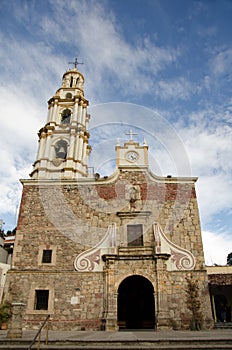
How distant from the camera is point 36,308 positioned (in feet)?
46.7

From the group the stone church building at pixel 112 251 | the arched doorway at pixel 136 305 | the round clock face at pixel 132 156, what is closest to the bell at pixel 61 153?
the stone church building at pixel 112 251

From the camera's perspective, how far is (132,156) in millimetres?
18594

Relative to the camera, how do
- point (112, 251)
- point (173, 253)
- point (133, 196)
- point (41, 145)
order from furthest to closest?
point (41, 145) < point (133, 196) < point (173, 253) < point (112, 251)

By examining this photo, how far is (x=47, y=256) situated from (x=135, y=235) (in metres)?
5.05

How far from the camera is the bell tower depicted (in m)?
25.5

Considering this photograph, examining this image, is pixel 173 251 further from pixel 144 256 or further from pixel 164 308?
pixel 164 308

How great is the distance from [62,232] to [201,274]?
7.93 meters

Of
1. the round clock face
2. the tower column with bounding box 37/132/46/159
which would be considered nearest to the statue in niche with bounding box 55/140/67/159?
the tower column with bounding box 37/132/46/159

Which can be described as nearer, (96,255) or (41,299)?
(41,299)

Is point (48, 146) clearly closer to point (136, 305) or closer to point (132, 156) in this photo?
point (132, 156)

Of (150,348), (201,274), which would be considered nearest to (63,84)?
(201,274)

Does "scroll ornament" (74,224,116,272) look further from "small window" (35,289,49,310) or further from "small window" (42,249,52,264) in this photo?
"small window" (35,289,49,310)

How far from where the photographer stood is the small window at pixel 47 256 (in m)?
15.3

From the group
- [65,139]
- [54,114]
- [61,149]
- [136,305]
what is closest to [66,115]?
[54,114]
